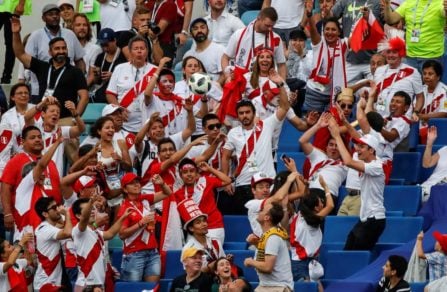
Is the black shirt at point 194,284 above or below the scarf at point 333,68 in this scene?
below

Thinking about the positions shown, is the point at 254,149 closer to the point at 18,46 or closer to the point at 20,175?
the point at 20,175

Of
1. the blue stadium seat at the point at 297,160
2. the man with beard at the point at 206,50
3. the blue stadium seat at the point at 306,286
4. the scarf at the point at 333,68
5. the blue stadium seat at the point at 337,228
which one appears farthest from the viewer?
the man with beard at the point at 206,50

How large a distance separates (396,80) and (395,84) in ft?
0.18

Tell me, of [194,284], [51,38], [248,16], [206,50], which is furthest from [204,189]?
[248,16]

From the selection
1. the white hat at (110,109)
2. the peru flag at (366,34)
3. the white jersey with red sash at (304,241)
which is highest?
the peru flag at (366,34)

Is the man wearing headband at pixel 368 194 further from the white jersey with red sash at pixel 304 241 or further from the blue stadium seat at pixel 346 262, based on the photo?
the white jersey with red sash at pixel 304 241

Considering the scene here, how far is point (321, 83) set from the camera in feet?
73.5

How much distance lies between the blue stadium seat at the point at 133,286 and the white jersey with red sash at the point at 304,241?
1.37 metres

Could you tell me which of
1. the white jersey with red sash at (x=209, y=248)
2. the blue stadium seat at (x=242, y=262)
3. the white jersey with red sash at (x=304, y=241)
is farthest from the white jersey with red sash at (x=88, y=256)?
the white jersey with red sash at (x=304, y=241)

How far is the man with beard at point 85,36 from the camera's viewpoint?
24.0 metres

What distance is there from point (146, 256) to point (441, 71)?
3.81 meters

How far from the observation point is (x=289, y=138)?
74.3 feet

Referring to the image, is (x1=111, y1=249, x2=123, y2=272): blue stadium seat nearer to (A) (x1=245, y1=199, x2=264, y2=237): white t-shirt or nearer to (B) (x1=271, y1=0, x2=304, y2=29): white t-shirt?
(A) (x1=245, y1=199, x2=264, y2=237): white t-shirt

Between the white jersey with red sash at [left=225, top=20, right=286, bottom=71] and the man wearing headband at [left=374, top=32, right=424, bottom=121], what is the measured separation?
1.30m
